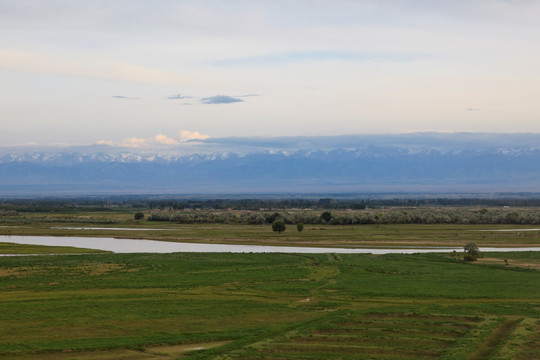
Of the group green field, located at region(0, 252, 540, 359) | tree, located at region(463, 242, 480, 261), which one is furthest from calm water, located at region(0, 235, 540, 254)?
green field, located at region(0, 252, 540, 359)

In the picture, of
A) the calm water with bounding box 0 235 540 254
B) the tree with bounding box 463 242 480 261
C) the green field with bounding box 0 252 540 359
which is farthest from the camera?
the calm water with bounding box 0 235 540 254

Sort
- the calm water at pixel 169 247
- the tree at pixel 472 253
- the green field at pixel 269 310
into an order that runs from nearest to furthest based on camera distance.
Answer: the green field at pixel 269 310, the tree at pixel 472 253, the calm water at pixel 169 247

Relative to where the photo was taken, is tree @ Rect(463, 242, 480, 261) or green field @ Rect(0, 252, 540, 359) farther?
tree @ Rect(463, 242, 480, 261)

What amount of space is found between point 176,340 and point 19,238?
67.0 metres

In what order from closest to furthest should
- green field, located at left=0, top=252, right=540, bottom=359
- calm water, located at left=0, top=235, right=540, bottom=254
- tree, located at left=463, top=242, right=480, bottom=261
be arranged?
green field, located at left=0, top=252, right=540, bottom=359 → tree, located at left=463, top=242, right=480, bottom=261 → calm water, located at left=0, top=235, right=540, bottom=254

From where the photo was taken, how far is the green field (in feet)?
82.5

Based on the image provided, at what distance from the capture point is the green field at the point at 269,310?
25.1 m

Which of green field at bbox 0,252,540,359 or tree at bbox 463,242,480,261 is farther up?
tree at bbox 463,242,480,261

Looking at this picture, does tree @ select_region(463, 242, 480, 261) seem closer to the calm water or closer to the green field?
the green field

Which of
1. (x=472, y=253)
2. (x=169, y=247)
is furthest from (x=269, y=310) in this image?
(x=169, y=247)

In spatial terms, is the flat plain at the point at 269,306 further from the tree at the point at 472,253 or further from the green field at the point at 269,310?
the tree at the point at 472,253

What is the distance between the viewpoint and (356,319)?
1174 inches

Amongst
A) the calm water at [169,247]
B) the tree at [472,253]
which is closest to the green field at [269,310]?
the tree at [472,253]

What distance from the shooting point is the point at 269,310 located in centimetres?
3253
